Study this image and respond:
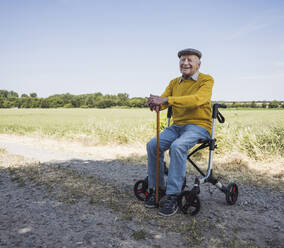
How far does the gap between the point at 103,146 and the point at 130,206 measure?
193 inches

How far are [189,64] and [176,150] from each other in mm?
1138

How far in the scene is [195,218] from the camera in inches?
115

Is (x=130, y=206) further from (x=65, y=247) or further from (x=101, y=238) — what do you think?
(x=65, y=247)

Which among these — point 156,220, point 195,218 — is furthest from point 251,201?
point 156,220

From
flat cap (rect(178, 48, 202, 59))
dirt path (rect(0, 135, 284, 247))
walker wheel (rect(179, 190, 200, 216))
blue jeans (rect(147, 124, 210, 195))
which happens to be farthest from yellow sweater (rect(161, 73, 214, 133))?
dirt path (rect(0, 135, 284, 247))

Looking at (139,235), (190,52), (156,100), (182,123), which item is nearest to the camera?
(139,235)

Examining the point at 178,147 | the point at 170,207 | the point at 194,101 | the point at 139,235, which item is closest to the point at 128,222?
→ the point at 139,235

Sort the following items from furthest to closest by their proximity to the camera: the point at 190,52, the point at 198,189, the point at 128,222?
the point at 190,52 → the point at 198,189 → the point at 128,222

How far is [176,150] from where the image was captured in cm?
296

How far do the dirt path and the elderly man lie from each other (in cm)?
32

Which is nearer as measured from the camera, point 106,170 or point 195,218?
point 195,218

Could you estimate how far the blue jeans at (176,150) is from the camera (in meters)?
2.98

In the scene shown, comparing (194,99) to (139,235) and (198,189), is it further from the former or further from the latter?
(139,235)

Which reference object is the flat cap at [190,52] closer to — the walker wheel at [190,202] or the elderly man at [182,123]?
the elderly man at [182,123]
